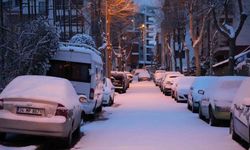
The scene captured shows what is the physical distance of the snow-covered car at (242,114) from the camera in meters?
12.3

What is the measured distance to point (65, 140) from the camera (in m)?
13.2

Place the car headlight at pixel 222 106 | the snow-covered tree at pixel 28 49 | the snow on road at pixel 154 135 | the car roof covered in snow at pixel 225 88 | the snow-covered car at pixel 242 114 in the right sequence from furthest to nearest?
the snow-covered tree at pixel 28 49, the car roof covered in snow at pixel 225 88, the car headlight at pixel 222 106, the snow on road at pixel 154 135, the snow-covered car at pixel 242 114

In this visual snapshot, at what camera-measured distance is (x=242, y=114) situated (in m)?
12.9

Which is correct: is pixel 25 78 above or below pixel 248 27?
below

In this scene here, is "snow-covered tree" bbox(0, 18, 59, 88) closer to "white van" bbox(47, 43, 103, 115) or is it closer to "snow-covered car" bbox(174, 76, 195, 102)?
"white van" bbox(47, 43, 103, 115)

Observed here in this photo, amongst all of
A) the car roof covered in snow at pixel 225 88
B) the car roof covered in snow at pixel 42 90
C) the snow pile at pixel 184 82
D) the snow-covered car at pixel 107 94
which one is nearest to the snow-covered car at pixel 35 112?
the car roof covered in snow at pixel 42 90

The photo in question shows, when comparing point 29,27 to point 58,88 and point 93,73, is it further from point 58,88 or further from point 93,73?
point 58,88

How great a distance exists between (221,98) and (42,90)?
22.4ft

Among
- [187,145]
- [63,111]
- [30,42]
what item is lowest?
[187,145]

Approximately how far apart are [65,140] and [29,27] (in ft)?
35.0

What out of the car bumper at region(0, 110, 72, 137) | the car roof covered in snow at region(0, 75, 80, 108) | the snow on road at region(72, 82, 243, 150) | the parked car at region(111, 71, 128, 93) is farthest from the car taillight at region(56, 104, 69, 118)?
the parked car at region(111, 71, 128, 93)

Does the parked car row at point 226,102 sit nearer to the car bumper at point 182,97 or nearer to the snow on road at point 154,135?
the snow on road at point 154,135

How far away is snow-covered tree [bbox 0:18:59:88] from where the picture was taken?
69.7 feet

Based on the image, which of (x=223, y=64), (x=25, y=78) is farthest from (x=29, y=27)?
(x=223, y=64)
